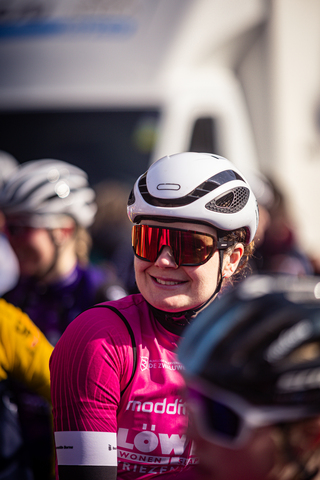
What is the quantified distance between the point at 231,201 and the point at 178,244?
1.04 feet

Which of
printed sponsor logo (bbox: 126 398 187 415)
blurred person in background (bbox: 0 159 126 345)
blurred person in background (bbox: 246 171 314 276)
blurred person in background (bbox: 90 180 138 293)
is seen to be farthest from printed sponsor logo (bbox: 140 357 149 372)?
blurred person in background (bbox: 90 180 138 293)

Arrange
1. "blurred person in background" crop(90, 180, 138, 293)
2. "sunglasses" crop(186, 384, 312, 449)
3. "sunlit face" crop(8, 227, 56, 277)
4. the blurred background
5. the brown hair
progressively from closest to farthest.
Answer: "sunglasses" crop(186, 384, 312, 449) < the brown hair < "sunlit face" crop(8, 227, 56, 277) < "blurred person in background" crop(90, 180, 138, 293) < the blurred background

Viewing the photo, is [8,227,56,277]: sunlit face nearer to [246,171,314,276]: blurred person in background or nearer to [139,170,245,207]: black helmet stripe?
[139,170,245,207]: black helmet stripe

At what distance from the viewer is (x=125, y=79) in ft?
24.6

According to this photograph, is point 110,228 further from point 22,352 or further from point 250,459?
point 250,459

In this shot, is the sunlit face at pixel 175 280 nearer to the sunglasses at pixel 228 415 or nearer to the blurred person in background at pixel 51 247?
the sunglasses at pixel 228 415

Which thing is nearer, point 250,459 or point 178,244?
point 250,459

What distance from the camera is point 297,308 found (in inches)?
44.4

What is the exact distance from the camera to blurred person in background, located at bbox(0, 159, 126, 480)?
3658mm

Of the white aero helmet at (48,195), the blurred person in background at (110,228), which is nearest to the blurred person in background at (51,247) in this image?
the white aero helmet at (48,195)

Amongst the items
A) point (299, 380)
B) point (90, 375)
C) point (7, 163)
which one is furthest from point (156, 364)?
point (7, 163)

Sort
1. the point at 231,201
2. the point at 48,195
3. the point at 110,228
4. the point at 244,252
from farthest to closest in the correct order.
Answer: the point at 110,228 < the point at 48,195 < the point at 244,252 < the point at 231,201

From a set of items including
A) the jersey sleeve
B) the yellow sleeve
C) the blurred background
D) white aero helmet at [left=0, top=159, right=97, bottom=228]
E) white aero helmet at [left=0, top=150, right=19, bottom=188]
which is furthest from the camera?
the blurred background

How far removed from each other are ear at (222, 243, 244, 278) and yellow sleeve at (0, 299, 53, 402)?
1064 millimetres
